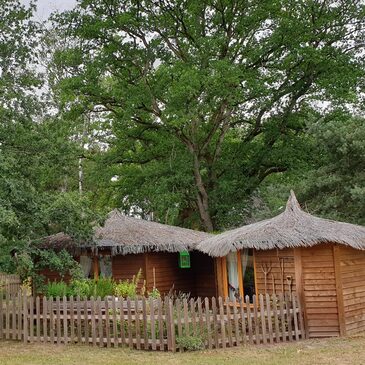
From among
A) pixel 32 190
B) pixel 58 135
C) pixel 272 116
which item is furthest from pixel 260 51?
pixel 32 190

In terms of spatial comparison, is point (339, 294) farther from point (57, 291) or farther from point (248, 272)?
point (57, 291)

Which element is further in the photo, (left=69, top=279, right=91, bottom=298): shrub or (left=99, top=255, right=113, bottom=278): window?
(left=99, top=255, right=113, bottom=278): window

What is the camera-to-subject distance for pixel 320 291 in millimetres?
11844

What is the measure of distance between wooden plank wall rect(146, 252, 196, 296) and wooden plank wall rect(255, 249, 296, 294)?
4.70 m

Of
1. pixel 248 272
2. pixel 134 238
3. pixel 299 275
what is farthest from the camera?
pixel 134 238

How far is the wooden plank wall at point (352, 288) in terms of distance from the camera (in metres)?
11.9

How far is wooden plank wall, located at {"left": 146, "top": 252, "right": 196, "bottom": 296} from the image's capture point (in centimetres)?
1728

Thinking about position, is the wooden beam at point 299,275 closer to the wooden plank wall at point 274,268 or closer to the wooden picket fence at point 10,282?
the wooden plank wall at point 274,268

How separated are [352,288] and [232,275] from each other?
3650 millimetres

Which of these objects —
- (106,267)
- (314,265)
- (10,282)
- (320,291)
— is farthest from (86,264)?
(320,291)

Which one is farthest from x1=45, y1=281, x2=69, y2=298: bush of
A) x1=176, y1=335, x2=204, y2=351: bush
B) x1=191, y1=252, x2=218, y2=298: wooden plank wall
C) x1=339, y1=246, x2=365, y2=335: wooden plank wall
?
x1=339, y1=246, x2=365, y2=335: wooden plank wall

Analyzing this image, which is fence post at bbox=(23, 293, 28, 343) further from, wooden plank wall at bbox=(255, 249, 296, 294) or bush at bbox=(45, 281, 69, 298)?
wooden plank wall at bbox=(255, 249, 296, 294)

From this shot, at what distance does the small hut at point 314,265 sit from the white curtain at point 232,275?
1.01 metres

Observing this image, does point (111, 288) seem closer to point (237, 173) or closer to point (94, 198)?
point (237, 173)
